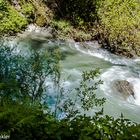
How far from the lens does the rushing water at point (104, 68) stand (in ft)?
29.3

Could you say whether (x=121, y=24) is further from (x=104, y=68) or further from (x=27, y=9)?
(x=27, y=9)

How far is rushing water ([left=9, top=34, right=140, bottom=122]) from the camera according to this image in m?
8.94

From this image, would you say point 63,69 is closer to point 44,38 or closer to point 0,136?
point 44,38

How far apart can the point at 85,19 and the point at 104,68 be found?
347 cm

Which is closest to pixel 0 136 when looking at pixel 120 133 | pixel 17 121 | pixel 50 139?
pixel 17 121

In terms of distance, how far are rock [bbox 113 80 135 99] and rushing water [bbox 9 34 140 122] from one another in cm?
10

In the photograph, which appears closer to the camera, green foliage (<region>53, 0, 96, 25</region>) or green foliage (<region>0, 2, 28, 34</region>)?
green foliage (<region>0, 2, 28, 34</region>)

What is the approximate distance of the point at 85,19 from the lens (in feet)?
46.4

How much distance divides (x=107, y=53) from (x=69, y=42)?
1252mm

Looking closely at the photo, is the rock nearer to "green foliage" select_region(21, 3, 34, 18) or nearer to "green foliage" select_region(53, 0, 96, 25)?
"green foliage" select_region(53, 0, 96, 25)

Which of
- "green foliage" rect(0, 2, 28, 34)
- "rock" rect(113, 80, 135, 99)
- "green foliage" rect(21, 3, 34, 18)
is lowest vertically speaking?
"rock" rect(113, 80, 135, 99)

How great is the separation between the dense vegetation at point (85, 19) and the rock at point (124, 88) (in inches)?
126

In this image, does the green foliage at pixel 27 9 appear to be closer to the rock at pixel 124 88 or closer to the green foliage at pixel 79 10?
the green foliage at pixel 79 10

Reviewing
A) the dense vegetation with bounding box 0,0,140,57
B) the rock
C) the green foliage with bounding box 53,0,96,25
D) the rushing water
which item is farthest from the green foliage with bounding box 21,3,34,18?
the rock
